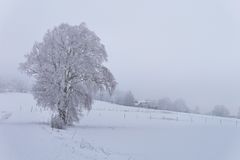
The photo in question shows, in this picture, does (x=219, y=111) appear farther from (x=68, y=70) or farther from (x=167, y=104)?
(x=68, y=70)

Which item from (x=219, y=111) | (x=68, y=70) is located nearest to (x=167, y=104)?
(x=219, y=111)

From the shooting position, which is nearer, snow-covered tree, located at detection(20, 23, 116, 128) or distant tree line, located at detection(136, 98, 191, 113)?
snow-covered tree, located at detection(20, 23, 116, 128)

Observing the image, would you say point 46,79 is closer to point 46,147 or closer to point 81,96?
point 81,96

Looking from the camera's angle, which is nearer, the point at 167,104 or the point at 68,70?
the point at 68,70

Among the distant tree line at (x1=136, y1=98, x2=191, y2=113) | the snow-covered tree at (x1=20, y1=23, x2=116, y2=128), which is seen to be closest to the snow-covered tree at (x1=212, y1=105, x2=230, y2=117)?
the distant tree line at (x1=136, y1=98, x2=191, y2=113)

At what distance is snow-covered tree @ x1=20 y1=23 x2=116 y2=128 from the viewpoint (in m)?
35.5

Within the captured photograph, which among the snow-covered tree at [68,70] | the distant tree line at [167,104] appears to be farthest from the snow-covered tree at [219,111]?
the snow-covered tree at [68,70]

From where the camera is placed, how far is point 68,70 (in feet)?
119

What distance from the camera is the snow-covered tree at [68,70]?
3553cm

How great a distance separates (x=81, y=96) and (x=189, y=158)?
64.1ft

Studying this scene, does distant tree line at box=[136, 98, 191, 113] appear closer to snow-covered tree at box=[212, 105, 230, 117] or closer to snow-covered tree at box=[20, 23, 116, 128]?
snow-covered tree at box=[212, 105, 230, 117]

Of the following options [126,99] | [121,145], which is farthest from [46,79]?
[126,99]

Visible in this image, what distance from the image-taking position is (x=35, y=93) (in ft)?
119

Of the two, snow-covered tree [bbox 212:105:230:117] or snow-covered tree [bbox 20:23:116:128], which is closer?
snow-covered tree [bbox 20:23:116:128]
